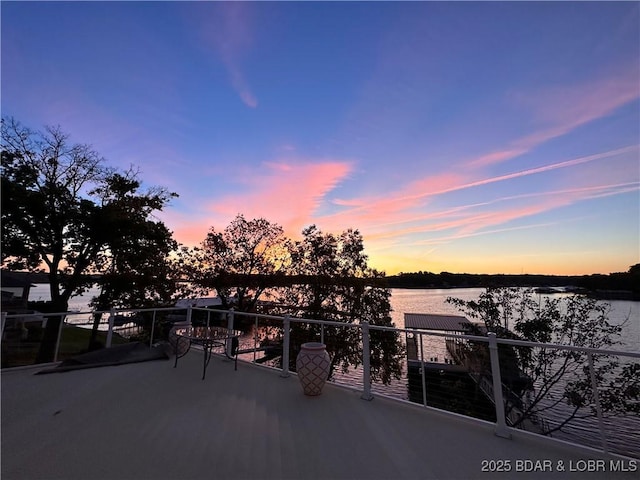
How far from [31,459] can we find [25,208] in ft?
35.3

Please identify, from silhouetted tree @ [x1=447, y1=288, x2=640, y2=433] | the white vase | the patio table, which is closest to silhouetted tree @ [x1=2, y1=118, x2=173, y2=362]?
the patio table

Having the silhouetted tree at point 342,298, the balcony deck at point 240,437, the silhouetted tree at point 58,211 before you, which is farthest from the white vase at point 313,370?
the silhouetted tree at point 58,211

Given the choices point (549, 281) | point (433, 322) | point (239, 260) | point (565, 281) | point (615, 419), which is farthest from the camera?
point (433, 322)

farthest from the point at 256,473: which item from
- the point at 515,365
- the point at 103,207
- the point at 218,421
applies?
the point at 103,207

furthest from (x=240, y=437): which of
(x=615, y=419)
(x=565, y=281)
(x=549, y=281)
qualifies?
(x=565, y=281)

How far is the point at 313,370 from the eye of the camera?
3.72 meters

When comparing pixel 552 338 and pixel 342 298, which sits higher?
pixel 342 298

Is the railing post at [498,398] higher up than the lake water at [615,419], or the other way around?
the railing post at [498,398]

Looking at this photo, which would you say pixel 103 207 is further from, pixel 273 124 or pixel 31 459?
pixel 31 459

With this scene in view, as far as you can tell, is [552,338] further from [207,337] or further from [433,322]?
[207,337]

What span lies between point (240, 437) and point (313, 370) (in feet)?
4.02

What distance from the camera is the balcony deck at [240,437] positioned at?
2.19 metres

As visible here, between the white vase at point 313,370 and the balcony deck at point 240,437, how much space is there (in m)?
0.14

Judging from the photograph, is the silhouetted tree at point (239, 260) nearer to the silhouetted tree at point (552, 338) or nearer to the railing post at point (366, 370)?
the silhouetted tree at point (552, 338)
